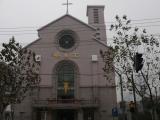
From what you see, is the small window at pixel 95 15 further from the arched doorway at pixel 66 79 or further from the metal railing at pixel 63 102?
the metal railing at pixel 63 102

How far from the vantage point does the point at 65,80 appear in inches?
1876

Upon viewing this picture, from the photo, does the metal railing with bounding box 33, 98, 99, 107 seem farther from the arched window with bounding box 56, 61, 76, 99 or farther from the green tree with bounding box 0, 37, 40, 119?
the green tree with bounding box 0, 37, 40, 119

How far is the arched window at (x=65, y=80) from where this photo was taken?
4694 centimetres

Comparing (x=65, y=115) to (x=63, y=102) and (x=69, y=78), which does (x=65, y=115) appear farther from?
(x=69, y=78)

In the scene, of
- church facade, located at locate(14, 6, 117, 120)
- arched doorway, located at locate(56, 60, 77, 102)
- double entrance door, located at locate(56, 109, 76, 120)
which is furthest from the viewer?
arched doorway, located at locate(56, 60, 77, 102)

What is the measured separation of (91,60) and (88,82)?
11.2 feet

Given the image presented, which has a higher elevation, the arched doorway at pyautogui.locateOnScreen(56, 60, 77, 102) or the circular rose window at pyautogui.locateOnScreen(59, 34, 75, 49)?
the circular rose window at pyautogui.locateOnScreen(59, 34, 75, 49)

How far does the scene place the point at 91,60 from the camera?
48094mm

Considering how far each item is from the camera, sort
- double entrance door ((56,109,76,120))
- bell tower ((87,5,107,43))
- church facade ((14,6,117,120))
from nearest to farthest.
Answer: church facade ((14,6,117,120)) < double entrance door ((56,109,76,120)) < bell tower ((87,5,107,43))

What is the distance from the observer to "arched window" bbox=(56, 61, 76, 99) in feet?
154

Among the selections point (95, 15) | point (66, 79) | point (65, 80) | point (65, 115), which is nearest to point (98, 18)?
point (95, 15)

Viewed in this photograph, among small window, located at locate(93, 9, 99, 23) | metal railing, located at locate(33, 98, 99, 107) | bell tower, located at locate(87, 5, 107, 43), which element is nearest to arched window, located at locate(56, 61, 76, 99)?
metal railing, located at locate(33, 98, 99, 107)

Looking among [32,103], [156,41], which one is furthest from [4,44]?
[32,103]

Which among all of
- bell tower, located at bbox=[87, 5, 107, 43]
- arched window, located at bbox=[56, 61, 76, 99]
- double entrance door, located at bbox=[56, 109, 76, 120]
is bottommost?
double entrance door, located at bbox=[56, 109, 76, 120]
